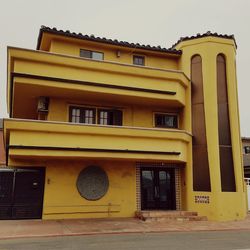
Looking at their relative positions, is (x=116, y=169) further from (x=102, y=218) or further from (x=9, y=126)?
(x=9, y=126)

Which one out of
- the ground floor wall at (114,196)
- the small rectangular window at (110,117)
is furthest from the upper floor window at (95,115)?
the ground floor wall at (114,196)

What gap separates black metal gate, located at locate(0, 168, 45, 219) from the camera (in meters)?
16.8

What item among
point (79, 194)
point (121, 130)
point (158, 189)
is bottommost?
point (79, 194)

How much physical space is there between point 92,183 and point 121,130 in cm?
353

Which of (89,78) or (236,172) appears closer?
(89,78)

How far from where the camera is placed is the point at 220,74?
19.6 meters

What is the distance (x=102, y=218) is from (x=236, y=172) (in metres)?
8.08

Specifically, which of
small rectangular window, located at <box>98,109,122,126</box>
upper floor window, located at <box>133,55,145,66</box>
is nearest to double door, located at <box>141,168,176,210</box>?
small rectangular window, located at <box>98,109,122,126</box>

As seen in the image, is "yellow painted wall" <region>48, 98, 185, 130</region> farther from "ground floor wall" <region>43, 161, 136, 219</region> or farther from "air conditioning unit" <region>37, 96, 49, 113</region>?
"ground floor wall" <region>43, 161, 136, 219</region>

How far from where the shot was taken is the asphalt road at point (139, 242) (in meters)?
10.4

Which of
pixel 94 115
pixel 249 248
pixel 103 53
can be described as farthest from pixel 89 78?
pixel 249 248

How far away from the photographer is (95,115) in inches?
731

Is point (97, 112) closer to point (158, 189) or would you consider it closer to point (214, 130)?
point (158, 189)

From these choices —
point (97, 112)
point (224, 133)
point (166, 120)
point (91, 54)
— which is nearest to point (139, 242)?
point (97, 112)
